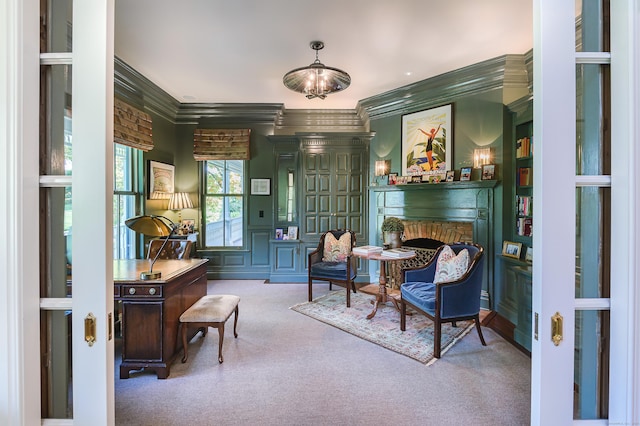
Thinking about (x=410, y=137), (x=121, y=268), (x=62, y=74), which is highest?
(x=410, y=137)

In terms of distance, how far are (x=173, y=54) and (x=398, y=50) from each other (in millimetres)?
2759

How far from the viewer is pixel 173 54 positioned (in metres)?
3.61

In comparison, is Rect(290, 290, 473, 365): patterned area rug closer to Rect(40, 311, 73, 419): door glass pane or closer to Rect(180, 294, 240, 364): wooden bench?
Rect(180, 294, 240, 364): wooden bench

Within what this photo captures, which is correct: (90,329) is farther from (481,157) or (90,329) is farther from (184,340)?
(481,157)

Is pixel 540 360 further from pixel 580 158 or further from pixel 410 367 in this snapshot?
pixel 410 367

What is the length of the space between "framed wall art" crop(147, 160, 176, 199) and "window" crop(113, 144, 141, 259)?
24 centimetres

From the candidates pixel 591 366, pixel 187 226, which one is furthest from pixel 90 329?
pixel 187 226

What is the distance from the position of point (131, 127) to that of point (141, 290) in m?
2.63

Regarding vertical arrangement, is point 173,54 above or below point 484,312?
above

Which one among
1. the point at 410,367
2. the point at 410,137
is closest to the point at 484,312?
the point at 410,367

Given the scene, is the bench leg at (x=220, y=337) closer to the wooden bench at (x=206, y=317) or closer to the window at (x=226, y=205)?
the wooden bench at (x=206, y=317)

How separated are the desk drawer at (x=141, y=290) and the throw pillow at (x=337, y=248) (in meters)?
2.78

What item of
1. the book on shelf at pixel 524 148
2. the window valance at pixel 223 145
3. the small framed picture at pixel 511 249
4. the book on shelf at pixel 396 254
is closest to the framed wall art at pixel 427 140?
the book on shelf at pixel 524 148
